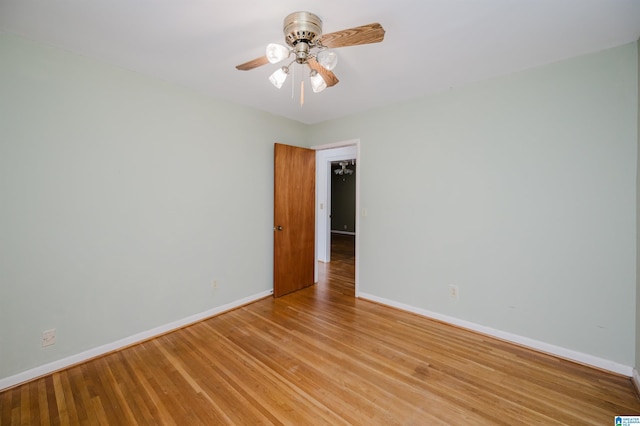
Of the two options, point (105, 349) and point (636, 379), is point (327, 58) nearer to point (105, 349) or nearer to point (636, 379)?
point (105, 349)

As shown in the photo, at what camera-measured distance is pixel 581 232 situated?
214cm

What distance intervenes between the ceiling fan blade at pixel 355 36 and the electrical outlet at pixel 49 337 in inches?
112

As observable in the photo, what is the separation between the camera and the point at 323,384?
1.89 meters

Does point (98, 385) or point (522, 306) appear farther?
point (522, 306)

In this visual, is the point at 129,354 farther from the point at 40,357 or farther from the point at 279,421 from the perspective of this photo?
the point at 279,421

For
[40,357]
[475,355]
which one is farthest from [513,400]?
[40,357]

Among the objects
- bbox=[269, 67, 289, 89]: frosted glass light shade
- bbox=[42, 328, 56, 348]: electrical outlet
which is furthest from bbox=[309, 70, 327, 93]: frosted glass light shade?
bbox=[42, 328, 56, 348]: electrical outlet

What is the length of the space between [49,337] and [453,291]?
353 centimetres

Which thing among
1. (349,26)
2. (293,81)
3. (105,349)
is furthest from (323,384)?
(293,81)

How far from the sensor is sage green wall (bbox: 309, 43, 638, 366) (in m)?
2.02

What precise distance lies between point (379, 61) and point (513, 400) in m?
2.64

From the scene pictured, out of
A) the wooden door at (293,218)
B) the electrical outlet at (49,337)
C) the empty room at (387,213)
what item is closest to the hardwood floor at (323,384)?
the empty room at (387,213)

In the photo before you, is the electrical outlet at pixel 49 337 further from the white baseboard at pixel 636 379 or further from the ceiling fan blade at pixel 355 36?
the white baseboard at pixel 636 379

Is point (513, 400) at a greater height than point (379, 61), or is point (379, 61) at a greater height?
point (379, 61)
